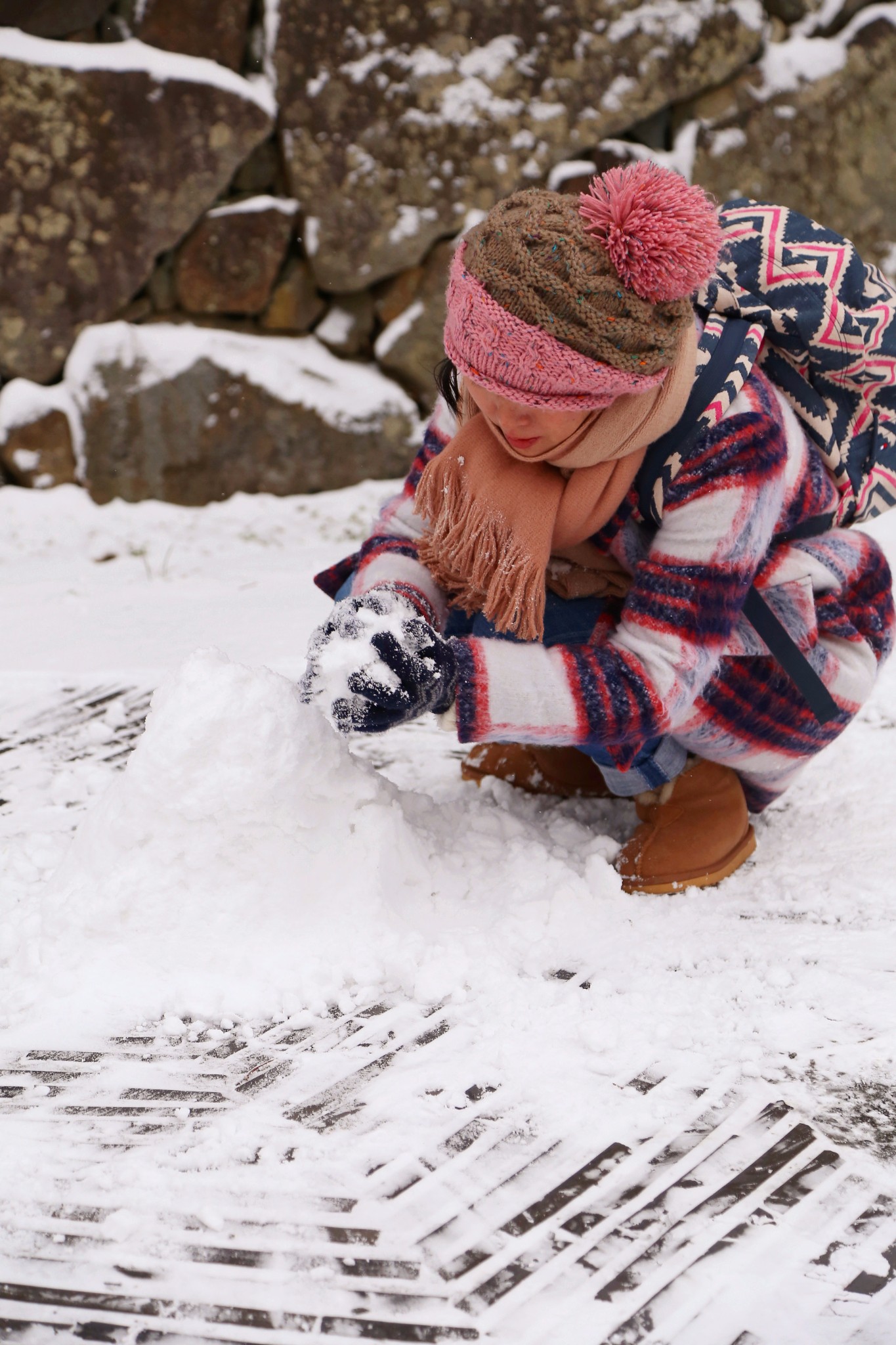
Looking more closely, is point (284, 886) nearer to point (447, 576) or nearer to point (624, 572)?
point (447, 576)

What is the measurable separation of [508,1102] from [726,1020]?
0.92ft

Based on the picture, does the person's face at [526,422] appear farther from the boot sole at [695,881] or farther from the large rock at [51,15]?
the large rock at [51,15]

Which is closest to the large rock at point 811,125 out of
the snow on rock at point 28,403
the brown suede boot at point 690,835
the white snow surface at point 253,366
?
the white snow surface at point 253,366

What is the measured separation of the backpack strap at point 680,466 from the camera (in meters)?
1.41

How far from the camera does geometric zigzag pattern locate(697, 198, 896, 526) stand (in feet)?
4.80

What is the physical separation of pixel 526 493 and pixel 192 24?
98.6 inches

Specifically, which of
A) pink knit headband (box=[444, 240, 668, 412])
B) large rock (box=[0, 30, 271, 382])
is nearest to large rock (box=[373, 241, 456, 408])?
large rock (box=[0, 30, 271, 382])

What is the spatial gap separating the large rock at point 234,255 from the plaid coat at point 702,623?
201cm

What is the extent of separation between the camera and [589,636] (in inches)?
62.7

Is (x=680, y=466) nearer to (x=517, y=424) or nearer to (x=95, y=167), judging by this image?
(x=517, y=424)

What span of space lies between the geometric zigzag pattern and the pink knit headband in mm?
185

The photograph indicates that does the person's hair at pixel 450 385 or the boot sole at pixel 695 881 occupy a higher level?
the person's hair at pixel 450 385

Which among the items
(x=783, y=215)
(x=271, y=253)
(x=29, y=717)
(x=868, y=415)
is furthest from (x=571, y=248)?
→ (x=271, y=253)

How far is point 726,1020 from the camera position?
1.33m
